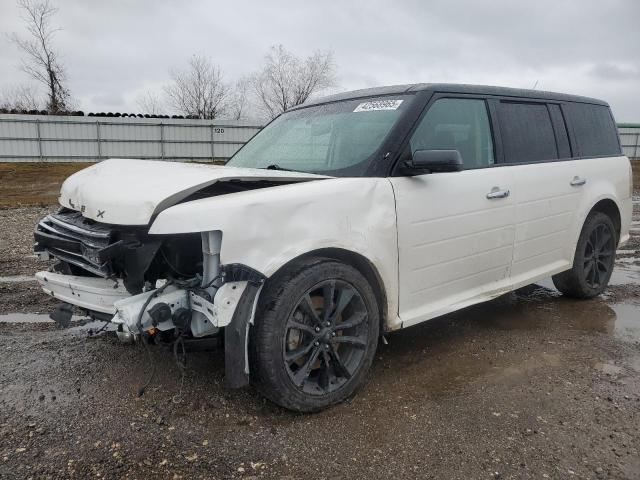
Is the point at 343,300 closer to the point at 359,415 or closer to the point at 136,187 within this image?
the point at 359,415

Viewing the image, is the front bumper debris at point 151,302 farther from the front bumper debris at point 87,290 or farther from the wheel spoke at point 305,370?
the wheel spoke at point 305,370

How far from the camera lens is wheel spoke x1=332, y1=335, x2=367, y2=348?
9.72 ft

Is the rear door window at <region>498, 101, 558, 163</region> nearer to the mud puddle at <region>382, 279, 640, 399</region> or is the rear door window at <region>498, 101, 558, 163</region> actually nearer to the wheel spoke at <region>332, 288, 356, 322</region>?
the mud puddle at <region>382, 279, 640, 399</region>

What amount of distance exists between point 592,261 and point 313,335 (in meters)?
3.42

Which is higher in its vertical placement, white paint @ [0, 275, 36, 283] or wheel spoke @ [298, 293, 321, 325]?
wheel spoke @ [298, 293, 321, 325]

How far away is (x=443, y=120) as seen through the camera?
3545 mm

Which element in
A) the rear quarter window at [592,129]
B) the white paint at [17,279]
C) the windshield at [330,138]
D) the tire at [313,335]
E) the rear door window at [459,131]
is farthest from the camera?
the white paint at [17,279]

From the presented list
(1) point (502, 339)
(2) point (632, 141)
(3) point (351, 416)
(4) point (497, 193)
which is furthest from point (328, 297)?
(2) point (632, 141)

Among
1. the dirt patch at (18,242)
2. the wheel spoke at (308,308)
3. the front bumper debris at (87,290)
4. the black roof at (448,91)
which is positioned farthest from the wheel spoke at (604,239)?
the dirt patch at (18,242)

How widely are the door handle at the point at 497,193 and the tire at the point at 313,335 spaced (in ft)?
4.00

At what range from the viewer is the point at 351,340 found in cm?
300

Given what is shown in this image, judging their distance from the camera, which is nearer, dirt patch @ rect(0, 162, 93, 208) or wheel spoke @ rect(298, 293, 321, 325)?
wheel spoke @ rect(298, 293, 321, 325)

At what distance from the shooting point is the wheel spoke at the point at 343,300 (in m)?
2.95

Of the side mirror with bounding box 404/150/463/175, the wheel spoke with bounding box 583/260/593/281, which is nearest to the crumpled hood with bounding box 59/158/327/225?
the side mirror with bounding box 404/150/463/175
